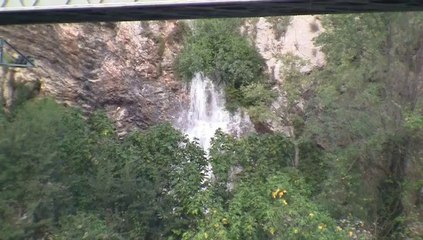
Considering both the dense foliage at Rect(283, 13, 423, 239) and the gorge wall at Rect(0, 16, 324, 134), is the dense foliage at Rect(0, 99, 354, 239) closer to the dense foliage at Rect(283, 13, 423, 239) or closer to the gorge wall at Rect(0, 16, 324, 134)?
the dense foliage at Rect(283, 13, 423, 239)

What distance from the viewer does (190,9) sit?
12.3 meters

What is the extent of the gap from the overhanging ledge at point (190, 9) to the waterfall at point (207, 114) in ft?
33.4

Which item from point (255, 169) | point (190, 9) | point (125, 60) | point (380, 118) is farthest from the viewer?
point (125, 60)

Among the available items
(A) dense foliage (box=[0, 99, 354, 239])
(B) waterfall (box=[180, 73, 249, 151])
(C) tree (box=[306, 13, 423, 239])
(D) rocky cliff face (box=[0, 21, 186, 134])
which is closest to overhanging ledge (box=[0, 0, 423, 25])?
(A) dense foliage (box=[0, 99, 354, 239])

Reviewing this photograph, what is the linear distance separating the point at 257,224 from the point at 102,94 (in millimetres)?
9526

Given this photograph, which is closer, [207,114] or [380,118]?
[380,118]

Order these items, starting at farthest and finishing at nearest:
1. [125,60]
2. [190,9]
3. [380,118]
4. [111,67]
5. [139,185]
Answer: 1. [125,60]
2. [111,67]
3. [139,185]
4. [380,118]
5. [190,9]

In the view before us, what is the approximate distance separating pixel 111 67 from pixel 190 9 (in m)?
12.0

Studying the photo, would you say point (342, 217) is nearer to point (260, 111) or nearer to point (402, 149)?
point (402, 149)

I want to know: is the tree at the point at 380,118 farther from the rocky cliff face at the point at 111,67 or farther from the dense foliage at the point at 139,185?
the rocky cliff face at the point at 111,67

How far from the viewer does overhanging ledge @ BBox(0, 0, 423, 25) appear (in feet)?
37.6

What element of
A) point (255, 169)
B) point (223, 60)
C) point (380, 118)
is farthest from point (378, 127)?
point (223, 60)

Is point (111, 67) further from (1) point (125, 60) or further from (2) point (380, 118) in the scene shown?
Answer: (2) point (380, 118)

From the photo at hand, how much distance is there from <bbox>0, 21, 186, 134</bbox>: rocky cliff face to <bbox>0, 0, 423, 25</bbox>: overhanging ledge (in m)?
7.31
